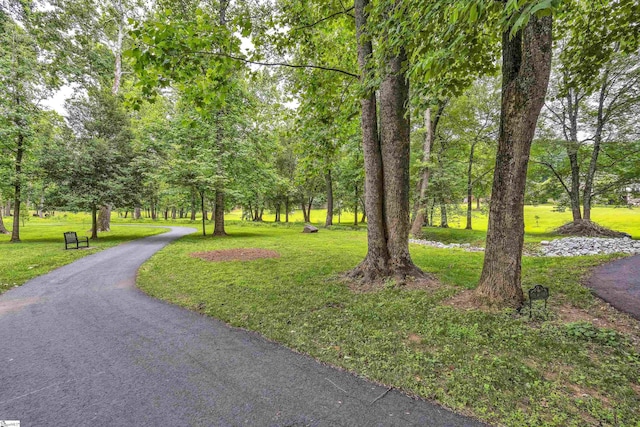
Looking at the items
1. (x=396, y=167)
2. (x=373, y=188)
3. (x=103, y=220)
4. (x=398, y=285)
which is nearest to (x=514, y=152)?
(x=396, y=167)

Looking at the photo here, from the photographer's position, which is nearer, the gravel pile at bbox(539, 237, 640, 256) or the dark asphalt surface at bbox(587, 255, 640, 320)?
the dark asphalt surface at bbox(587, 255, 640, 320)

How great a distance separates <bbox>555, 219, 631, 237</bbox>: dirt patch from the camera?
12.5 m

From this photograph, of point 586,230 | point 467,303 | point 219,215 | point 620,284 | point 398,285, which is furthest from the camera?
point 219,215

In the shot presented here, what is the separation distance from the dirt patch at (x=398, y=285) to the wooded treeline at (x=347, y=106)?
0.71ft

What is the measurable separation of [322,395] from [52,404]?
2395mm

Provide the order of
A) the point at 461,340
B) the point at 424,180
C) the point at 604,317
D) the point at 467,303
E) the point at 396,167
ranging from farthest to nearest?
the point at 424,180 → the point at 396,167 → the point at 467,303 → the point at 604,317 → the point at 461,340

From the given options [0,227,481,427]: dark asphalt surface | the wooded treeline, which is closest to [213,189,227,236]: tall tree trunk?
the wooded treeline

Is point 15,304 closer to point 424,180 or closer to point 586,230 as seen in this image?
point 424,180

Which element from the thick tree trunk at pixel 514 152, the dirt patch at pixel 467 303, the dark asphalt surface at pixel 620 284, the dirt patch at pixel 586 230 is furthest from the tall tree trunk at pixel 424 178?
the thick tree trunk at pixel 514 152

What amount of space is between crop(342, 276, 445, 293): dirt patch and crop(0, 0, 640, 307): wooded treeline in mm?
216

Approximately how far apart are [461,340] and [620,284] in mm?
4232

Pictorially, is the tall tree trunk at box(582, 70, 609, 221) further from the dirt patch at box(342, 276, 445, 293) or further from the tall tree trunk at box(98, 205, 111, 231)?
the tall tree trunk at box(98, 205, 111, 231)

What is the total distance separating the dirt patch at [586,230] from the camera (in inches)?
491

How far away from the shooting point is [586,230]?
508 inches
